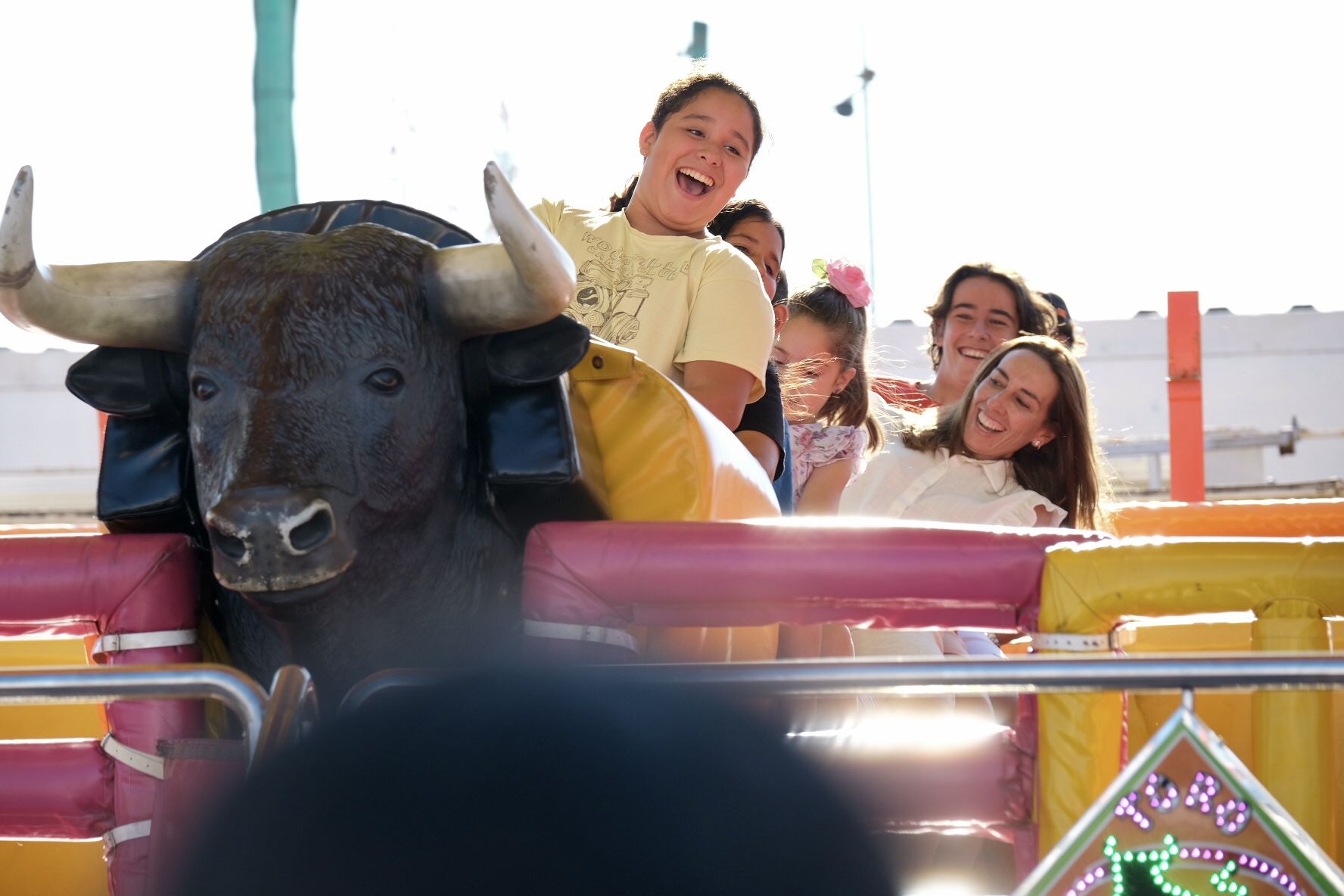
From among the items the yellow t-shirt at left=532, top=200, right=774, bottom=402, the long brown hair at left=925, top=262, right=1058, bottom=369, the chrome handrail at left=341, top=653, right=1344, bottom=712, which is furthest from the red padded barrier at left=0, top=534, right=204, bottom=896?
the long brown hair at left=925, top=262, right=1058, bottom=369

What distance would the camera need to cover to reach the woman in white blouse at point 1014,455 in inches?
127

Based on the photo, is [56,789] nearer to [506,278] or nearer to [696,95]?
[506,278]

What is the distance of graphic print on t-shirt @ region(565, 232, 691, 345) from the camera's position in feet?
8.51

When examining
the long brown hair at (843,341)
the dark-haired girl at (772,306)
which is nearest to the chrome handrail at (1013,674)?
the dark-haired girl at (772,306)

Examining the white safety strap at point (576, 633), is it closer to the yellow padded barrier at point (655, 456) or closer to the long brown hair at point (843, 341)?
the yellow padded barrier at point (655, 456)

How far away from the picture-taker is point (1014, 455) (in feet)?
11.1

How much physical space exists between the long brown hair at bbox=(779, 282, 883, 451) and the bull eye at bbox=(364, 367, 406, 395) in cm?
216

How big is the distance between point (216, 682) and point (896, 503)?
92.6 inches

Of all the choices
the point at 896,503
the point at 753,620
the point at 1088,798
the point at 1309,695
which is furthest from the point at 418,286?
the point at 896,503

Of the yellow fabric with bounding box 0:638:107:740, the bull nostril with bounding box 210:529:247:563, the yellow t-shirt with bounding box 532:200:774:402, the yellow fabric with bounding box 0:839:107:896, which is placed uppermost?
the yellow t-shirt with bounding box 532:200:774:402

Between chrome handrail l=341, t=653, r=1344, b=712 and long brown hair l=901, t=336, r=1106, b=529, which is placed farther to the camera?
long brown hair l=901, t=336, r=1106, b=529

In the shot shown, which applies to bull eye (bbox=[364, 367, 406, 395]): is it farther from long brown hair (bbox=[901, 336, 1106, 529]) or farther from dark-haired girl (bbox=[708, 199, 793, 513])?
long brown hair (bbox=[901, 336, 1106, 529])

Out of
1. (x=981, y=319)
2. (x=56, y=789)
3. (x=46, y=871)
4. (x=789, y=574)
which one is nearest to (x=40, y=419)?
(x=981, y=319)

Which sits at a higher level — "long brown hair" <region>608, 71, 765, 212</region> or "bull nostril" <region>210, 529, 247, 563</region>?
"long brown hair" <region>608, 71, 765, 212</region>
